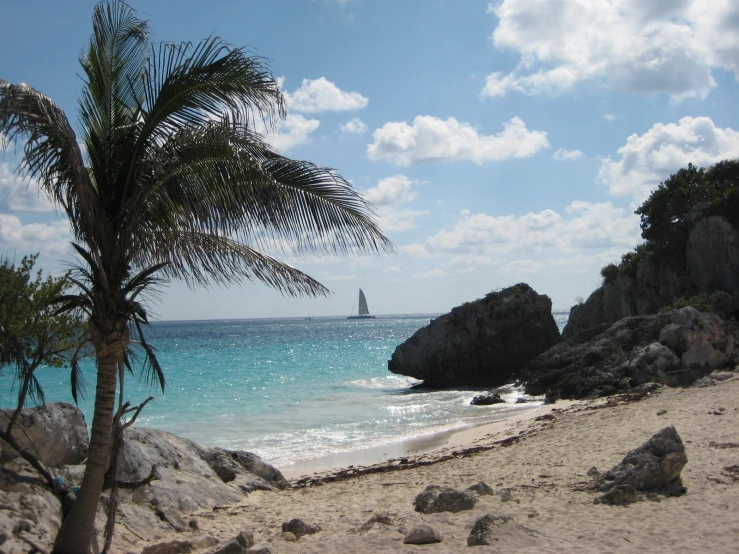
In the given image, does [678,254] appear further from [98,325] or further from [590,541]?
[98,325]

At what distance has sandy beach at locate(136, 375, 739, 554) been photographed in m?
6.64

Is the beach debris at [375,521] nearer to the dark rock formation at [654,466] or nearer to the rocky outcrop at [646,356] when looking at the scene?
the dark rock formation at [654,466]

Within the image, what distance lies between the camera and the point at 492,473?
10539mm

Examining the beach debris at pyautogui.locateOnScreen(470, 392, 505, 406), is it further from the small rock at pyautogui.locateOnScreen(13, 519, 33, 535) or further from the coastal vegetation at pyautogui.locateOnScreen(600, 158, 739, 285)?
the small rock at pyautogui.locateOnScreen(13, 519, 33, 535)

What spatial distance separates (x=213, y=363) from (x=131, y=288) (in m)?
44.6

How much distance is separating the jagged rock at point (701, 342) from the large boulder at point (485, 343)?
33.7 ft

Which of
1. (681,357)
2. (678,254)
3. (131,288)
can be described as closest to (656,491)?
(131,288)

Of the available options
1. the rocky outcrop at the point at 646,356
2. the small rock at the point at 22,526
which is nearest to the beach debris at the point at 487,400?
the rocky outcrop at the point at 646,356

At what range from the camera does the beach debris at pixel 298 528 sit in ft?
24.4

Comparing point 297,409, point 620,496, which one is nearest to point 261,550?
point 620,496

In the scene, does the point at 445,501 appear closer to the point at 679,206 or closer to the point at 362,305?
the point at 679,206

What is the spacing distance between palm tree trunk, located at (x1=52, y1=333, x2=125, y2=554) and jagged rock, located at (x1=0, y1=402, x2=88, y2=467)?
1.72 m

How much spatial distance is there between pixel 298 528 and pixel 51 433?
2979 mm

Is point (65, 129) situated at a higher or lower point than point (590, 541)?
higher
